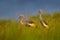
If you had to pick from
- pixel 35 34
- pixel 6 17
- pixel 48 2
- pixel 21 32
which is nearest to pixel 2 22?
pixel 6 17

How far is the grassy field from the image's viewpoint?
106 inches

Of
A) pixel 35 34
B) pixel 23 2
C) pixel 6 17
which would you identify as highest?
pixel 23 2

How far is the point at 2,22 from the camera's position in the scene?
2.72 m

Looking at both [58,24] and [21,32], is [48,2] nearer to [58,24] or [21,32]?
[58,24]

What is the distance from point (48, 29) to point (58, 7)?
1.01 feet

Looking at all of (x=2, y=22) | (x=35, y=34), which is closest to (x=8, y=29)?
(x=2, y=22)

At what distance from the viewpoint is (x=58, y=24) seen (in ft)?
9.20

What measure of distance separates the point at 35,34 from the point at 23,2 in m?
0.42

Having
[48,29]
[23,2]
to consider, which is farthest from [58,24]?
[23,2]

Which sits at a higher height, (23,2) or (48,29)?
(23,2)

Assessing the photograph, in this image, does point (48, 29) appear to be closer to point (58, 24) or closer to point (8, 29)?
point (58, 24)

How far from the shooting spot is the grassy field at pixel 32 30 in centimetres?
270

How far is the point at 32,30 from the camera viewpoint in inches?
108

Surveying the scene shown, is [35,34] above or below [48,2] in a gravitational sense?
below
